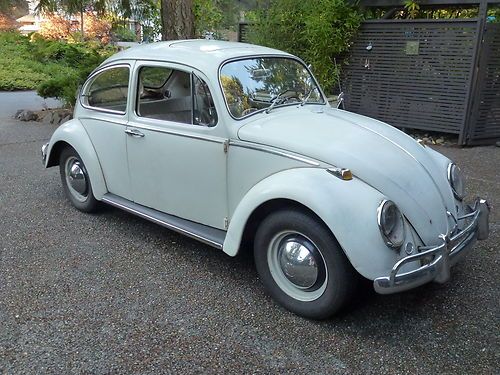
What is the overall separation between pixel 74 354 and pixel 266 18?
25.2ft

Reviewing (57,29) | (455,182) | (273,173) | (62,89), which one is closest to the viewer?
(273,173)

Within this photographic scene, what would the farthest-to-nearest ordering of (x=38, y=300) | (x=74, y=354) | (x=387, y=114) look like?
(x=387, y=114), (x=38, y=300), (x=74, y=354)

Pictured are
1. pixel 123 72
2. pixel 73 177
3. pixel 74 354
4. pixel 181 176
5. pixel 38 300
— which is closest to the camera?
pixel 74 354

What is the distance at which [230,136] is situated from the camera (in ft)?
11.0

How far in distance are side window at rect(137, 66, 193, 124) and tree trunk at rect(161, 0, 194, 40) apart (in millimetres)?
4314

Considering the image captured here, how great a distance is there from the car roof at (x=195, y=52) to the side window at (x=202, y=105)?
13 cm

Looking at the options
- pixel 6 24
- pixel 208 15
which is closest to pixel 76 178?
pixel 208 15

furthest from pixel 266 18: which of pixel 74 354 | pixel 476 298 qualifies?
pixel 74 354

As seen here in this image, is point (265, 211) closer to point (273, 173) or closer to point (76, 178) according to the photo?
point (273, 173)

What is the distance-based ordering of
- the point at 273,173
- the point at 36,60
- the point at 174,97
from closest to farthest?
1. the point at 273,173
2. the point at 174,97
3. the point at 36,60

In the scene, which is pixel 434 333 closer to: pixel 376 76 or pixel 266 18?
pixel 376 76

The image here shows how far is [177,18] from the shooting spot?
26.6 ft

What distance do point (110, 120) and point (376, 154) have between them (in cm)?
243

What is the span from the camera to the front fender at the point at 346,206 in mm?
2666
